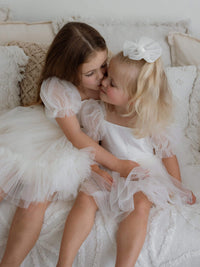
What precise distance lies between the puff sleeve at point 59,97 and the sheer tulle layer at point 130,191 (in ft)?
0.94

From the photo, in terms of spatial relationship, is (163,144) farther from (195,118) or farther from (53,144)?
(53,144)

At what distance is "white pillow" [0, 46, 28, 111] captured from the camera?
59.2 inches

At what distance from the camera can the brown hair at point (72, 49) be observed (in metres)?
1.22

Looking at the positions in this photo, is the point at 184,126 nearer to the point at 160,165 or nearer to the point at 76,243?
the point at 160,165

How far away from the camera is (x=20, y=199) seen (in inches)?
46.0

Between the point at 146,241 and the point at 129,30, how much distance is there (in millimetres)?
1150

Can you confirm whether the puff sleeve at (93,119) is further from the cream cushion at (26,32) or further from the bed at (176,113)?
the cream cushion at (26,32)

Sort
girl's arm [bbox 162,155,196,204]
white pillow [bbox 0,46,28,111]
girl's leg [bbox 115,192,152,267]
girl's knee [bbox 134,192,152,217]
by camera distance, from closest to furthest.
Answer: girl's leg [bbox 115,192,152,267] < girl's knee [bbox 134,192,152,217] < girl's arm [bbox 162,155,196,204] < white pillow [bbox 0,46,28,111]

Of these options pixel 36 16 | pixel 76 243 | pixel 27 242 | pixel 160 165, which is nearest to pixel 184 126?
pixel 160 165

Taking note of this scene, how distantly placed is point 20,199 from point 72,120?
0.36 metres

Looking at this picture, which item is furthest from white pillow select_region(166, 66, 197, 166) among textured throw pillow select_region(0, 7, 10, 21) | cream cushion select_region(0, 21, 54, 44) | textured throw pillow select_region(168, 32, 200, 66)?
textured throw pillow select_region(0, 7, 10, 21)

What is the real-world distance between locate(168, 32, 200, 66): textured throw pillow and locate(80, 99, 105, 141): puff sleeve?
63 cm

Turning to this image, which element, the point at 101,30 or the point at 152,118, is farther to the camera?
the point at 101,30

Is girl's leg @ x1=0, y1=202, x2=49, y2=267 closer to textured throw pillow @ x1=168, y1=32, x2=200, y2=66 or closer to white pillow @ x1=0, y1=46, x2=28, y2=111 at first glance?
white pillow @ x1=0, y1=46, x2=28, y2=111
